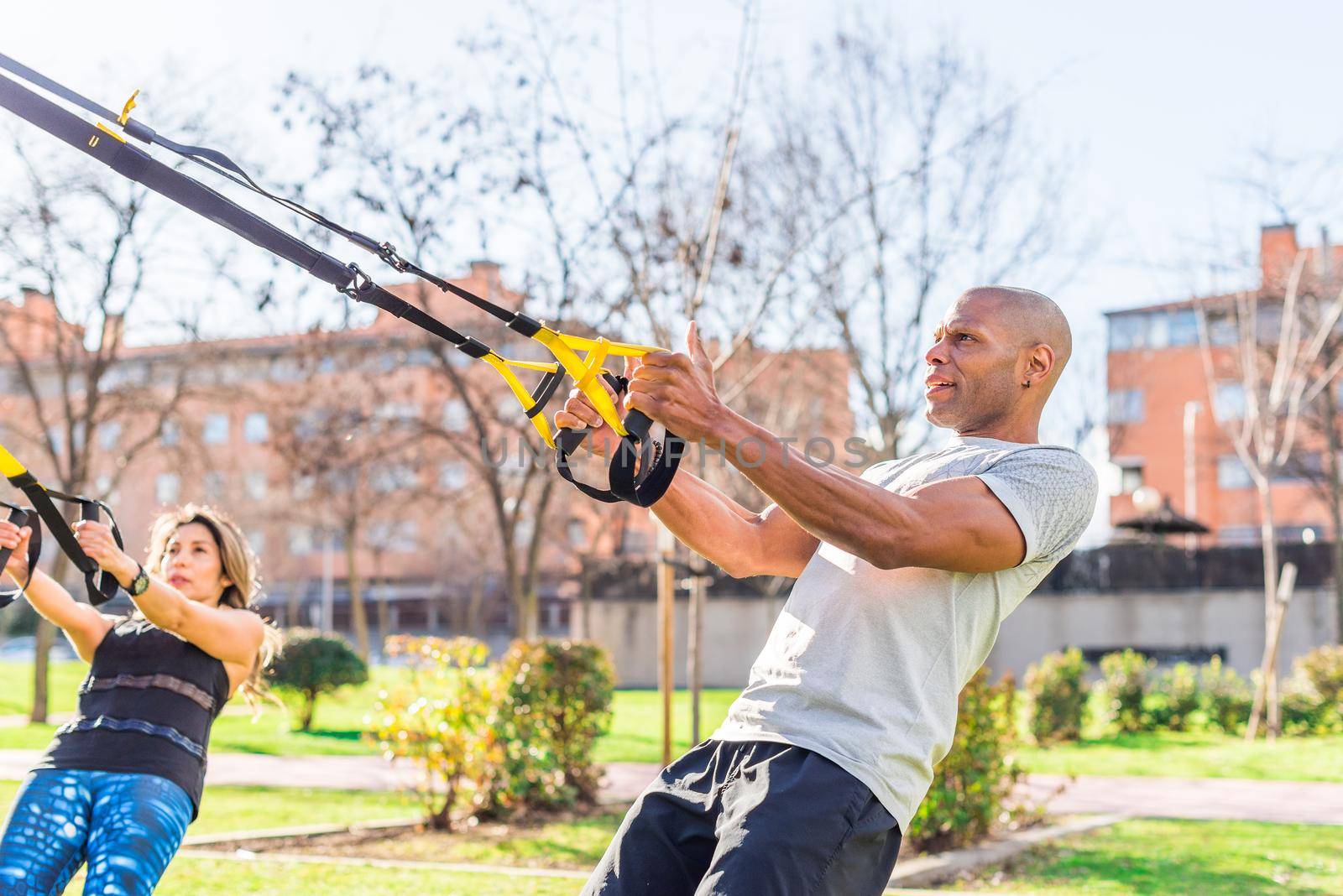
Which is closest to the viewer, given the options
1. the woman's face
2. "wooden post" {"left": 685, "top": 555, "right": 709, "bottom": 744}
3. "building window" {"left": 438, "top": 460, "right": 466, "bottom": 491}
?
the woman's face

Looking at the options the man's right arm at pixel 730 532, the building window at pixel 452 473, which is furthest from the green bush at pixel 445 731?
the building window at pixel 452 473

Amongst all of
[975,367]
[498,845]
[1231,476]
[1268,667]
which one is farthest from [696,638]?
[1231,476]

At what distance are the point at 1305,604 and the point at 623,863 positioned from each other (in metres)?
25.9

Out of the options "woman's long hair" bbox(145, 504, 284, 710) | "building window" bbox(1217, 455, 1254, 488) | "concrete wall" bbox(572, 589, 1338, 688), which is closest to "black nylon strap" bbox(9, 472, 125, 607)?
"woman's long hair" bbox(145, 504, 284, 710)

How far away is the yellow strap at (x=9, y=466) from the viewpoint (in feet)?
9.74

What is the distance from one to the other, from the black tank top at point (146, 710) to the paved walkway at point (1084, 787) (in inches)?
194

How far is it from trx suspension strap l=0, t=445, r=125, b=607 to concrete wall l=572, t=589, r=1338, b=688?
2161cm

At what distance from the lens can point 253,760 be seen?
45.6 ft

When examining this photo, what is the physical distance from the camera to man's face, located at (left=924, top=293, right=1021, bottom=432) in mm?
2850

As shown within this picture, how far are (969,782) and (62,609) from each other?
553 cm

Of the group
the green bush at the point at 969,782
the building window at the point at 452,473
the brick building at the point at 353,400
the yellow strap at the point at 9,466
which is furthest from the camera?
the building window at the point at 452,473

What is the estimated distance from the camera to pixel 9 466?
3.03 m

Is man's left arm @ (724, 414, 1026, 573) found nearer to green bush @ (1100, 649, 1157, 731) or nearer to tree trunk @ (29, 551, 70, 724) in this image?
green bush @ (1100, 649, 1157, 731)

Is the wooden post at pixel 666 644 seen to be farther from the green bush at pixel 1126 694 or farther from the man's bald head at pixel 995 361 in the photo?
A: the green bush at pixel 1126 694
